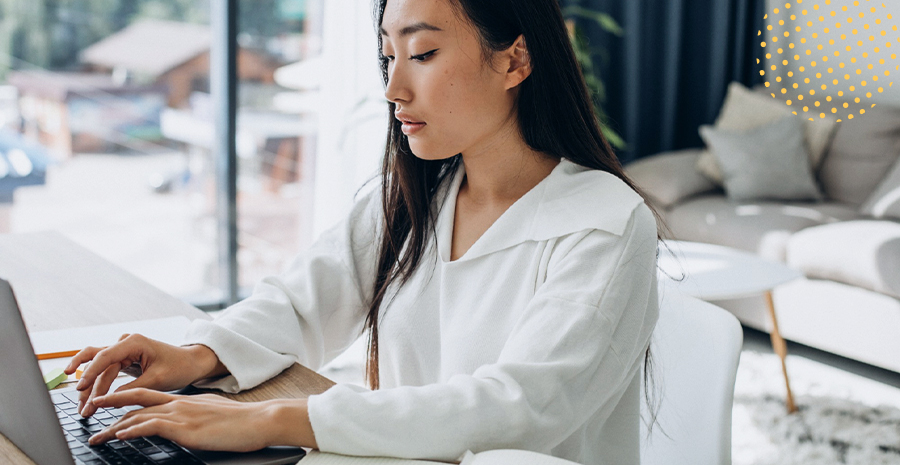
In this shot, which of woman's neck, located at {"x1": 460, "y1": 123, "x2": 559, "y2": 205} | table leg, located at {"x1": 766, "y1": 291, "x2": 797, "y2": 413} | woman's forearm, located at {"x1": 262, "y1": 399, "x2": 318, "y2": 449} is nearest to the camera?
woman's forearm, located at {"x1": 262, "y1": 399, "x2": 318, "y2": 449}

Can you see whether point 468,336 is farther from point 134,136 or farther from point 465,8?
point 134,136

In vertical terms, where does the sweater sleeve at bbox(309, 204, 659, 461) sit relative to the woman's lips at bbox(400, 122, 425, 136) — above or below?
below

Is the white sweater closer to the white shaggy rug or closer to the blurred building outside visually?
the white shaggy rug

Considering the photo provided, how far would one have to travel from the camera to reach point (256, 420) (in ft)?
2.49

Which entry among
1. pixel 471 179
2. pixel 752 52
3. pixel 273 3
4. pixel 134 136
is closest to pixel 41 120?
pixel 134 136

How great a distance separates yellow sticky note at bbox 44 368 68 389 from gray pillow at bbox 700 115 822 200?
9.30ft

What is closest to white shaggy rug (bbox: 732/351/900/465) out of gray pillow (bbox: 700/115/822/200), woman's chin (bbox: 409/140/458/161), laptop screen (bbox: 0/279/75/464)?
gray pillow (bbox: 700/115/822/200)

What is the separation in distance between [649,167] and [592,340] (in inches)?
109

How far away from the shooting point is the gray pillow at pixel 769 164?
10.8ft

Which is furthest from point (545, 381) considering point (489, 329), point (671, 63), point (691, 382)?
point (671, 63)

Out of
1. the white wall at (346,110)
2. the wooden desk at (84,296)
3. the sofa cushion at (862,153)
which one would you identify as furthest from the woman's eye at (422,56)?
the sofa cushion at (862,153)

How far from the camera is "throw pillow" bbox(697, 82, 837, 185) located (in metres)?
3.41

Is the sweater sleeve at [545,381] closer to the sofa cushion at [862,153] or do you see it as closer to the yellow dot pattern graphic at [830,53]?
the sofa cushion at [862,153]

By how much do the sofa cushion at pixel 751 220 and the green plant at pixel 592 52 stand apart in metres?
0.42
